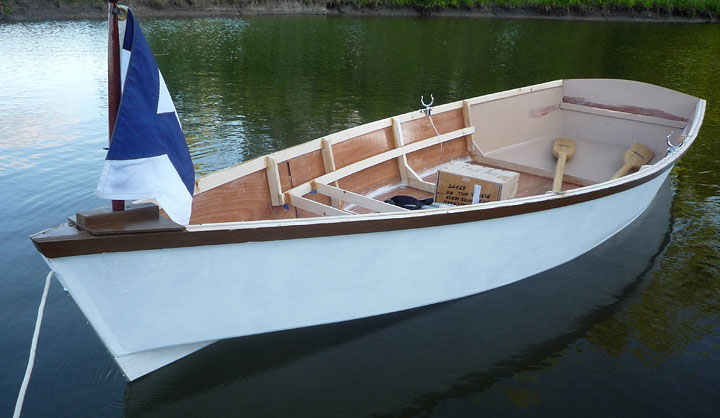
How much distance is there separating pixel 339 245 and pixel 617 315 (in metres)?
3.61

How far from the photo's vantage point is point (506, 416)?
4422 millimetres

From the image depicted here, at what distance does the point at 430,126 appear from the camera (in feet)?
25.6

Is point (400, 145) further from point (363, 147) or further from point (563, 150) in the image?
point (563, 150)

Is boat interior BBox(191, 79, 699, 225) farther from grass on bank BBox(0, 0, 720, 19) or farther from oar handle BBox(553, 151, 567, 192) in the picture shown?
grass on bank BBox(0, 0, 720, 19)

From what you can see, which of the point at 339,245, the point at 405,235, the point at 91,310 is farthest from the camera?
the point at 405,235

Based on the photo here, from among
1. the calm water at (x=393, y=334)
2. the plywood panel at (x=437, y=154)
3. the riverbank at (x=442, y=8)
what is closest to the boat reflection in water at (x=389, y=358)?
the calm water at (x=393, y=334)

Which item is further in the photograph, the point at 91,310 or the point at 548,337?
the point at 548,337

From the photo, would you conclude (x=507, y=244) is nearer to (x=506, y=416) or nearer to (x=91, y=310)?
(x=506, y=416)

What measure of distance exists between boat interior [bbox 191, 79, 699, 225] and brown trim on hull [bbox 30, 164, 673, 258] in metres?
0.69

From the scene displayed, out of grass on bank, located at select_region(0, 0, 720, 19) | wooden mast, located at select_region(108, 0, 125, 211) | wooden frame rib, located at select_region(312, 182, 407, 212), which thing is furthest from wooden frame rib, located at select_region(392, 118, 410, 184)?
grass on bank, located at select_region(0, 0, 720, 19)

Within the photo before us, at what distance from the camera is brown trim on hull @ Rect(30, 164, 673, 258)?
3.35 metres

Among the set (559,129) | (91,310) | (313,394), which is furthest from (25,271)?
(559,129)

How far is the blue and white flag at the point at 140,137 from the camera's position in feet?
10.4

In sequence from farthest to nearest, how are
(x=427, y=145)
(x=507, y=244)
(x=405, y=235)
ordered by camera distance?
1. (x=427, y=145)
2. (x=507, y=244)
3. (x=405, y=235)
